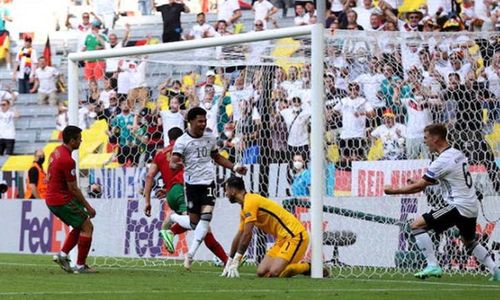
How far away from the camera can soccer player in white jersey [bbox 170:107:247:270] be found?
1734 centimetres

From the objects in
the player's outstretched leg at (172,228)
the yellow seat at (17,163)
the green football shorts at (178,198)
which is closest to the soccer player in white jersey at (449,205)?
the player's outstretched leg at (172,228)

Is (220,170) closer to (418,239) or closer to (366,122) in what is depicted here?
(366,122)

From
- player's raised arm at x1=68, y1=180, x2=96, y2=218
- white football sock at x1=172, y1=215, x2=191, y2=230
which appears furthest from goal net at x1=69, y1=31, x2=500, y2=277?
player's raised arm at x1=68, y1=180, x2=96, y2=218

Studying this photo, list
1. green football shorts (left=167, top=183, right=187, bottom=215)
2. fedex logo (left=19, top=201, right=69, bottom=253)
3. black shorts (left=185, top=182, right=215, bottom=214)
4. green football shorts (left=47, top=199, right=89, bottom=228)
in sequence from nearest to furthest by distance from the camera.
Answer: green football shorts (left=47, top=199, right=89, bottom=228)
black shorts (left=185, top=182, right=215, bottom=214)
green football shorts (left=167, top=183, right=187, bottom=215)
fedex logo (left=19, top=201, right=69, bottom=253)

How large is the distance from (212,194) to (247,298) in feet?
18.9

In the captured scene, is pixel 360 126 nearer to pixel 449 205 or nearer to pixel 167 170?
pixel 167 170

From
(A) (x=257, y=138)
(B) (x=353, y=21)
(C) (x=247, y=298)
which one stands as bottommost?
(C) (x=247, y=298)

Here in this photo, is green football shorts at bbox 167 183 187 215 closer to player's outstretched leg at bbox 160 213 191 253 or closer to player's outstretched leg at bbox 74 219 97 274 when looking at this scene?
player's outstretched leg at bbox 160 213 191 253

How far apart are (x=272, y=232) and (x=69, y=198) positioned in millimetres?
2621

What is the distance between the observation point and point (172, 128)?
19.5 metres

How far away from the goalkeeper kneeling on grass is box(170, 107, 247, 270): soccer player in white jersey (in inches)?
57.2

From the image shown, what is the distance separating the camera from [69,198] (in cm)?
1672

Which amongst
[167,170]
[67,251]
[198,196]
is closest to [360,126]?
[198,196]

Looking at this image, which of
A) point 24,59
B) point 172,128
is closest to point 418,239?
point 172,128
